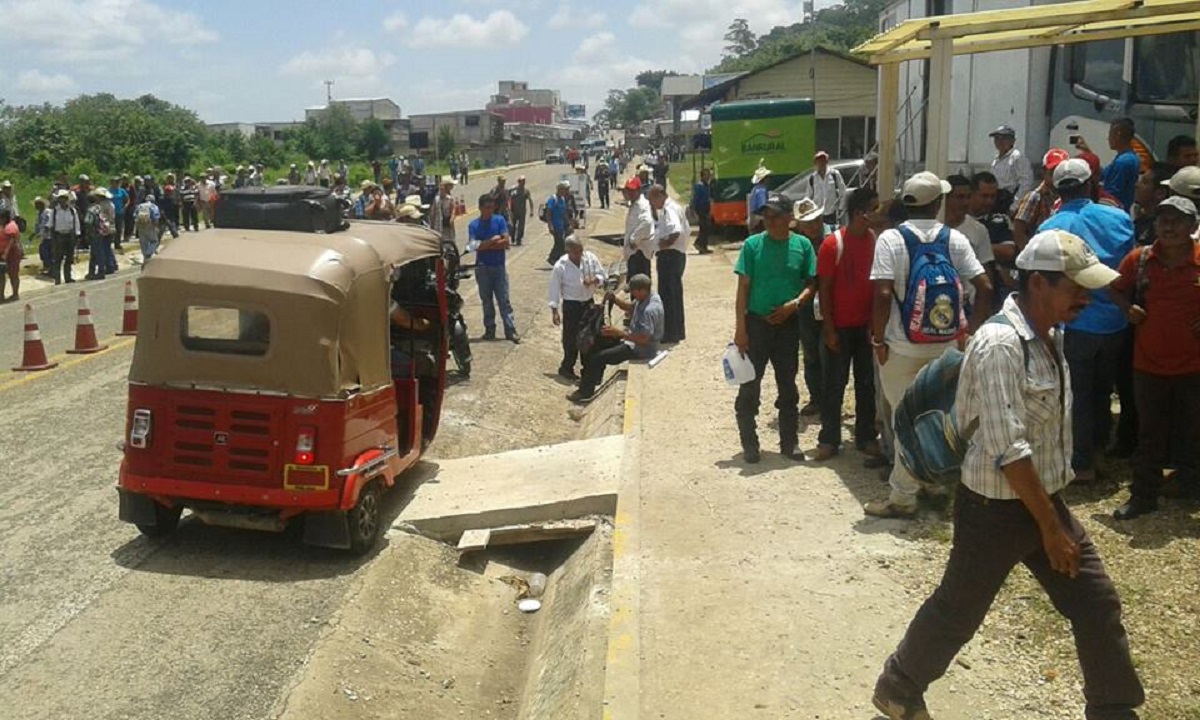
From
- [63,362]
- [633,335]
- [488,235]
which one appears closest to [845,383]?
[633,335]

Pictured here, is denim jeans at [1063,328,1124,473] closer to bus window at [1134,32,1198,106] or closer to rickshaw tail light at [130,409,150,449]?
bus window at [1134,32,1198,106]

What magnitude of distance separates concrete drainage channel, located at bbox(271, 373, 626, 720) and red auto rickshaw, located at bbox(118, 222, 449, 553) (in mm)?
720

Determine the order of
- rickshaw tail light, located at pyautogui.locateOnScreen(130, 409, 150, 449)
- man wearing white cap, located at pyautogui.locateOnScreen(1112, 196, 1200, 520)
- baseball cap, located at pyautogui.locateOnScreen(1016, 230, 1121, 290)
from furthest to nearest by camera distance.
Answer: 1. rickshaw tail light, located at pyautogui.locateOnScreen(130, 409, 150, 449)
2. man wearing white cap, located at pyautogui.locateOnScreen(1112, 196, 1200, 520)
3. baseball cap, located at pyautogui.locateOnScreen(1016, 230, 1121, 290)

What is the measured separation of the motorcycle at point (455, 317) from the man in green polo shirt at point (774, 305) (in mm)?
4359

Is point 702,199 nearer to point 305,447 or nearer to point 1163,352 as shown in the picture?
point 305,447

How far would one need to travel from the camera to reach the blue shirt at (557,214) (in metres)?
24.2

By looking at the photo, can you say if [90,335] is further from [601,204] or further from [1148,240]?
[601,204]

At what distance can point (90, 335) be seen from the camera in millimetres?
14750

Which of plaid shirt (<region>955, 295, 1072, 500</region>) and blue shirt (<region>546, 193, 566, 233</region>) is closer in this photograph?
plaid shirt (<region>955, 295, 1072, 500</region>)

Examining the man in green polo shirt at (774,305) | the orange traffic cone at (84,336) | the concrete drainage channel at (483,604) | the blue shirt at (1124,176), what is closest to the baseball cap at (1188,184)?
the blue shirt at (1124,176)

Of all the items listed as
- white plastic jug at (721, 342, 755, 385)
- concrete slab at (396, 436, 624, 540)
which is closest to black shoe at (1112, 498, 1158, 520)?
white plastic jug at (721, 342, 755, 385)

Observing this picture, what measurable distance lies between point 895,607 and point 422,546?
3631 mm

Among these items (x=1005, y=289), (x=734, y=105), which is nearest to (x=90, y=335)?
(x=1005, y=289)

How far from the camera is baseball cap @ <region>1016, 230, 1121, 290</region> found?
3973 millimetres
